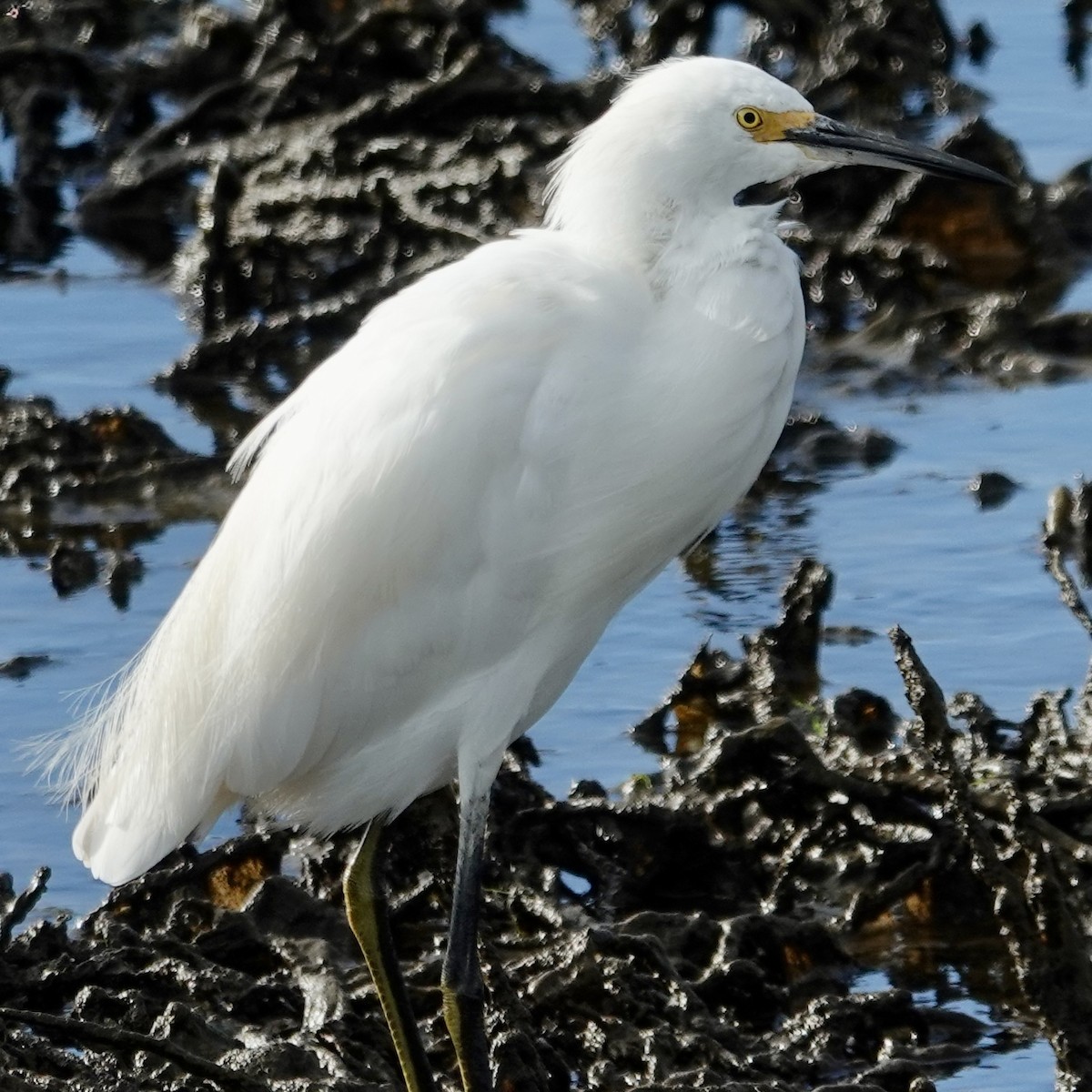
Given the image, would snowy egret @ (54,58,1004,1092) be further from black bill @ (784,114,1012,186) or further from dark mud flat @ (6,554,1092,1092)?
dark mud flat @ (6,554,1092,1092)

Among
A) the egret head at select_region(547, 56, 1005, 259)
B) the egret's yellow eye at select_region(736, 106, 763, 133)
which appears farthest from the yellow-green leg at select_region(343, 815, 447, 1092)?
the egret's yellow eye at select_region(736, 106, 763, 133)

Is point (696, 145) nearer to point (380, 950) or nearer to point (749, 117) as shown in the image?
point (749, 117)

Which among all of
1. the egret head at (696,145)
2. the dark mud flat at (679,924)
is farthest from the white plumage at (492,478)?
the dark mud flat at (679,924)

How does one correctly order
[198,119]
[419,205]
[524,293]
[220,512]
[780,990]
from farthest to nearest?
[198,119] → [419,205] → [220,512] → [780,990] → [524,293]

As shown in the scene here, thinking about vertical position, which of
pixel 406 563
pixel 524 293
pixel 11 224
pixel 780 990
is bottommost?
pixel 11 224

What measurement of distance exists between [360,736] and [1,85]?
6.23m

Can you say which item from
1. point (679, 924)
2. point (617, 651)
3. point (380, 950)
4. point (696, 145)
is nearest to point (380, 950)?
point (380, 950)

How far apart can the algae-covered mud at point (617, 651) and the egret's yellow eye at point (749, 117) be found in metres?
0.87

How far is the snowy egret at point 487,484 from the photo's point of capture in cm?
381

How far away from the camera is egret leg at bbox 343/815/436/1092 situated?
12.9 ft

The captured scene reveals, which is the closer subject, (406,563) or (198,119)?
(406,563)

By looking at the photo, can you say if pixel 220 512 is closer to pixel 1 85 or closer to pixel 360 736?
pixel 360 736

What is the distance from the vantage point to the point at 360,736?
3996 mm

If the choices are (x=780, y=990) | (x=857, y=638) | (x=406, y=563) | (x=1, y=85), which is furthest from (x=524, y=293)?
(x=1, y=85)
